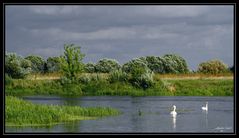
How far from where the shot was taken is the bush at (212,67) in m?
56.2

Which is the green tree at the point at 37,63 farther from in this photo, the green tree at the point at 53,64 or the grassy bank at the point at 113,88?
the grassy bank at the point at 113,88

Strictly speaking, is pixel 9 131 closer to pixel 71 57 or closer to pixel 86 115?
pixel 86 115

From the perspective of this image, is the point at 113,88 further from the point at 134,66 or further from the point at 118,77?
the point at 134,66

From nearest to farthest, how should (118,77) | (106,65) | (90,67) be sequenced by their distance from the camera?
(118,77) < (90,67) < (106,65)

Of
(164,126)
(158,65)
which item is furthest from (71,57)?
(164,126)

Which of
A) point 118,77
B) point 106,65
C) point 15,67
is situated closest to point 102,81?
point 118,77

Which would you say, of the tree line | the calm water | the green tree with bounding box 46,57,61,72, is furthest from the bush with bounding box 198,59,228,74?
the calm water

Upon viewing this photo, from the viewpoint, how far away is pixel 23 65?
55.3 metres

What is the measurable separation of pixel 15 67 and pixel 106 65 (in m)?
9.08

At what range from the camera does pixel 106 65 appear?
57.8m

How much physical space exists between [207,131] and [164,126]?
1752mm

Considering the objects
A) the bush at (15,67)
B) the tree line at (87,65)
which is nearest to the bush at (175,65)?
the tree line at (87,65)

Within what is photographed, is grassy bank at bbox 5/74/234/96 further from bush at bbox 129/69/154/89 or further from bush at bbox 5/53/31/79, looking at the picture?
bush at bbox 5/53/31/79

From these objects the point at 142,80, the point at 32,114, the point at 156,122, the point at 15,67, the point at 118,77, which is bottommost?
the point at 156,122
